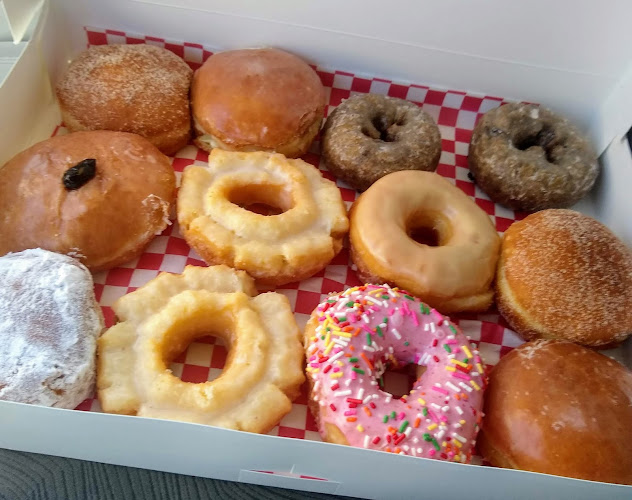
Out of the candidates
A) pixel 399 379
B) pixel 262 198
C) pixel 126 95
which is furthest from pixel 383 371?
pixel 126 95

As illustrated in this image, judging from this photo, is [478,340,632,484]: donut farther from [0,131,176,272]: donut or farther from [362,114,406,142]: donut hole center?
[0,131,176,272]: donut

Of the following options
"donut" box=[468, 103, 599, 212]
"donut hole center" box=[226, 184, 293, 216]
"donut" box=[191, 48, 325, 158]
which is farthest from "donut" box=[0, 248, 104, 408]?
"donut" box=[468, 103, 599, 212]

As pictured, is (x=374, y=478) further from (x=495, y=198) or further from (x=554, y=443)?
(x=495, y=198)

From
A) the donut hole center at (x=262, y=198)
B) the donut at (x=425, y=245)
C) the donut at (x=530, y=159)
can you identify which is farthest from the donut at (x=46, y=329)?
the donut at (x=530, y=159)

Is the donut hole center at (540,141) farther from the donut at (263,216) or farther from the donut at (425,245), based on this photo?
the donut at (263,216)

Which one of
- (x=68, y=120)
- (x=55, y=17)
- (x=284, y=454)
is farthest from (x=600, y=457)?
(x=55, y=17)

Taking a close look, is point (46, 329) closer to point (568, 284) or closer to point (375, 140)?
point (375, 140)
